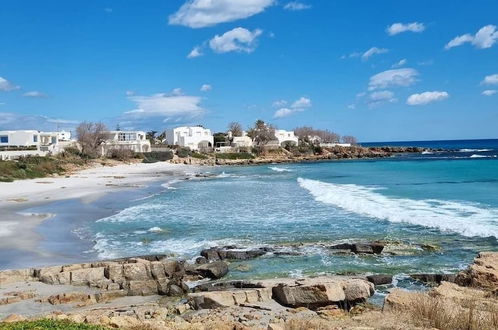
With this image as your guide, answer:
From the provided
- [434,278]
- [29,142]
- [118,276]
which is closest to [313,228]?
[434,278]

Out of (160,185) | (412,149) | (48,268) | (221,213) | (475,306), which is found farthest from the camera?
(412,149)

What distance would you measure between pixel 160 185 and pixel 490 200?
30464 mm

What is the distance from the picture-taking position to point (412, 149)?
14700 cm

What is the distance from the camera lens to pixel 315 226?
2353 cm

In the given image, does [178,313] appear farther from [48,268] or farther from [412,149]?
[412,149]

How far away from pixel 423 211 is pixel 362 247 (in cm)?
1122

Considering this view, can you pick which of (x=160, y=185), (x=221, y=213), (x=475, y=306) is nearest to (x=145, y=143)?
(x=160, y=185)

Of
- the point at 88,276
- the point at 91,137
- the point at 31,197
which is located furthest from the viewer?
the point at 91,137

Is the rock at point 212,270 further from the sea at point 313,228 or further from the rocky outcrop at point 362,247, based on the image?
the rocky outcrop at point 362,247

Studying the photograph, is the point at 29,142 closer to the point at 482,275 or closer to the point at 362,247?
the point at 362,247

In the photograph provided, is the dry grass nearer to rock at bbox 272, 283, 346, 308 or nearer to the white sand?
rock at bbox 272, 283, 346, 308

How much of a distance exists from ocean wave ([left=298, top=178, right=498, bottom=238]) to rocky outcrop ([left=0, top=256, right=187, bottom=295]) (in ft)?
41.9

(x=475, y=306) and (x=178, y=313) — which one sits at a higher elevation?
(x=475, y=306)

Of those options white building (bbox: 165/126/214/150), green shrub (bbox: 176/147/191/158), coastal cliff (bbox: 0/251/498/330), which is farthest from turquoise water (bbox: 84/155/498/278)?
white building (bbox: 165/126/214/150)
